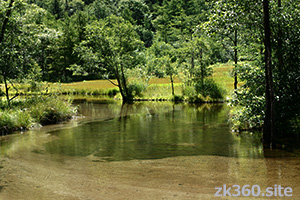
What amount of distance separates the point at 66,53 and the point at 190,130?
6055cm

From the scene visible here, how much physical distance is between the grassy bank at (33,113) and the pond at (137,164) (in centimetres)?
103

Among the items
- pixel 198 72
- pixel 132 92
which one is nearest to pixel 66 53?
pixel 132 92

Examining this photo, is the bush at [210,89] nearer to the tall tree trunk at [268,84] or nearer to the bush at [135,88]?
the bush at [135,88]

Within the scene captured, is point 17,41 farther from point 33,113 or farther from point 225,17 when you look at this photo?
point 225,17

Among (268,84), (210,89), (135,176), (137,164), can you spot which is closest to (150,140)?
(137,164)

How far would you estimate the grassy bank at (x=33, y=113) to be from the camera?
16281mm

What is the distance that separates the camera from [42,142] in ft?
44.0

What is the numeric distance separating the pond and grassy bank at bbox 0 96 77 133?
103 cm

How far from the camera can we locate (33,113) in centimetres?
1830

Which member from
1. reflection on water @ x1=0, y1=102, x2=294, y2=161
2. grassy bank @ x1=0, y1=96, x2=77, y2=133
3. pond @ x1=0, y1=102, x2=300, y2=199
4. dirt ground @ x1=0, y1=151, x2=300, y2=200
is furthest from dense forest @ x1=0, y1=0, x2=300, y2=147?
dirt ground @ x1=0, y1=151, x2=300, y2=200

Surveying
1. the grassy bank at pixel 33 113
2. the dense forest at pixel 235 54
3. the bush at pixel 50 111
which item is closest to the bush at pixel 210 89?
the dense forest at pixel 235 54

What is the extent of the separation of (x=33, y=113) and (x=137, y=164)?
36.2 ft

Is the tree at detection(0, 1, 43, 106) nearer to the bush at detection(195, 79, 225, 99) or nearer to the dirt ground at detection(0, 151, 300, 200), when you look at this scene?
the dirt ground at detection(0, 151, 300, 200)

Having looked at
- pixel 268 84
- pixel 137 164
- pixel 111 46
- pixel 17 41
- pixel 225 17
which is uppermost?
pixel 111 46
